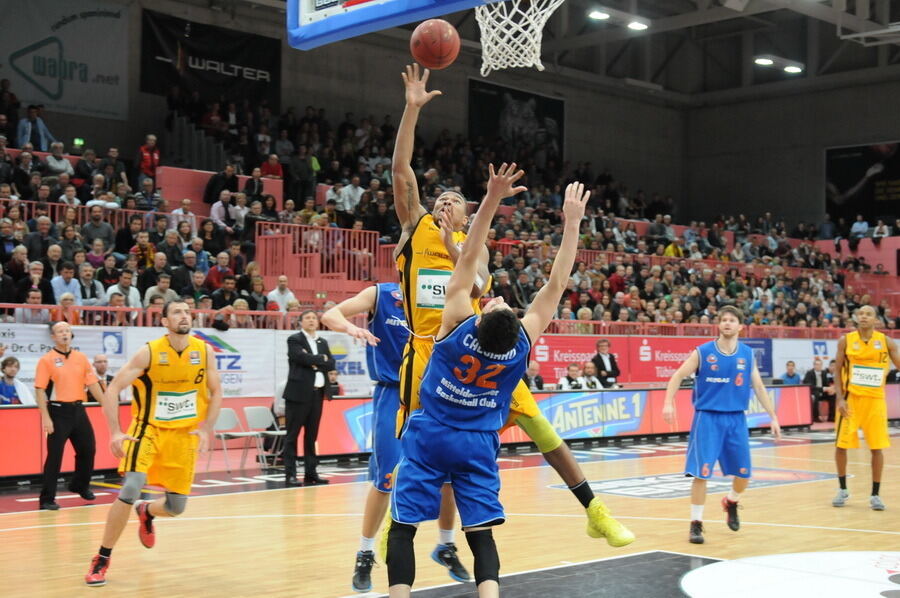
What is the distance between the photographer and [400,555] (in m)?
4.77

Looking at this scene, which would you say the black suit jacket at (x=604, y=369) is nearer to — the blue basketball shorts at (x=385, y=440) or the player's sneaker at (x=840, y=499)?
the player's sneaker at (x=840, y=499)

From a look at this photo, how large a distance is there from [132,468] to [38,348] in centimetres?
768

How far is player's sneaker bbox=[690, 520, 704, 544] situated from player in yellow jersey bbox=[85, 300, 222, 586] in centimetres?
399

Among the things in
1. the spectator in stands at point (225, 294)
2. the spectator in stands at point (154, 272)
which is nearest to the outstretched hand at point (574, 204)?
the spectator in stands at point (225, 294)

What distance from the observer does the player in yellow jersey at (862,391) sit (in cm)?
1102

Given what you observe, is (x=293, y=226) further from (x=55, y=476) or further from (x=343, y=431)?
(x=55, y=476)

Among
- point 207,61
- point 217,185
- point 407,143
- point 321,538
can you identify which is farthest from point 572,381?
point 207,61

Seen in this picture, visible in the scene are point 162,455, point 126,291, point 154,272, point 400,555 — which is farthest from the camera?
point 154,272

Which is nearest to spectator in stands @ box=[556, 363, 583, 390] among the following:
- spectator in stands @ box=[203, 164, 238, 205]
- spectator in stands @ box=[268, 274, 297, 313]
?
spectator in stands @ box=[268, 274, 297, 313]

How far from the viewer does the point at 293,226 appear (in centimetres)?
2003

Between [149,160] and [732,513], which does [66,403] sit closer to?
[732,513]

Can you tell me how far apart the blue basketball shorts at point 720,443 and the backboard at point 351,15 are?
13.2 feet

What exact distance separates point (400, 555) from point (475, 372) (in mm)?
899

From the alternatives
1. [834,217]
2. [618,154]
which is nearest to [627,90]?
[618,154]
